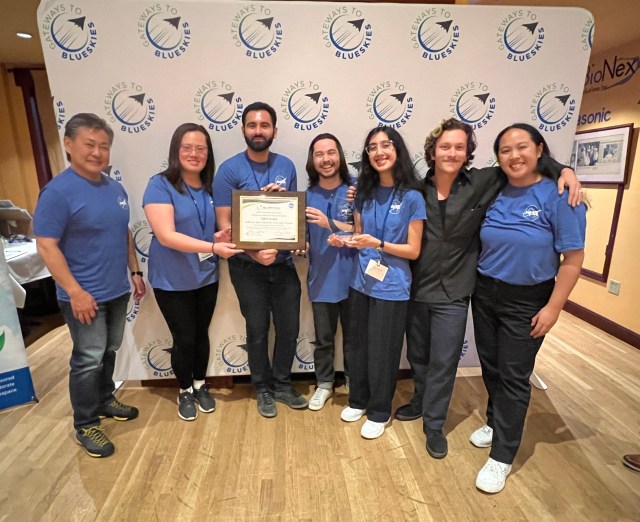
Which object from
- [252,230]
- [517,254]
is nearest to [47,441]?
[252,230]

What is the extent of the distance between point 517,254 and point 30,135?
5859mm

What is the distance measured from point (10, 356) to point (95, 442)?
0.91m

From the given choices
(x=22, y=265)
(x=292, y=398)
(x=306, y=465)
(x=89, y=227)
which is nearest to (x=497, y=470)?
(x=306, y=465)

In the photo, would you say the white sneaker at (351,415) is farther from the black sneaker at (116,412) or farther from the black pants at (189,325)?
the black sneaker at (116,412)

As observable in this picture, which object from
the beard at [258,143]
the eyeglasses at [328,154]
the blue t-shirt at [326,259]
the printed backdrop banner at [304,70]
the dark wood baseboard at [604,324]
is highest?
the printed backdrop banner at [304,70]

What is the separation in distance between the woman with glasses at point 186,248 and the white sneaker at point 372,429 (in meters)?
0.93

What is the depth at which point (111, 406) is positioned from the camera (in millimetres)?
2348

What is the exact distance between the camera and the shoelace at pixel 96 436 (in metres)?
2.04

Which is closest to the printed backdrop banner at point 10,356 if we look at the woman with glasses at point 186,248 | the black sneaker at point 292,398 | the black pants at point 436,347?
the woman with glasses at point 186,248

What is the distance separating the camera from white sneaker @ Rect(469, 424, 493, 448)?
82.7 inches

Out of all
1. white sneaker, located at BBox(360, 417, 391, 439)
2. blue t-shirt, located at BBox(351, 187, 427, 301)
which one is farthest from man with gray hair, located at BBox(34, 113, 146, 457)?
white sneaker, located at BBox(360, 417, 391, 439)

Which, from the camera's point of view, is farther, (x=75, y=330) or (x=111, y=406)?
(x=111, y=406)

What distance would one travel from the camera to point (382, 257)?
6.31 feet

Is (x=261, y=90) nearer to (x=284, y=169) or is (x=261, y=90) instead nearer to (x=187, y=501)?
(x=284, y=169)
